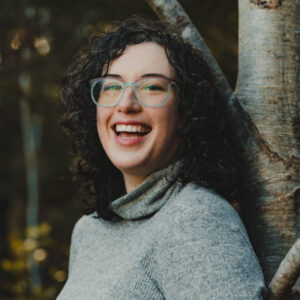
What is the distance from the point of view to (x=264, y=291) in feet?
3.60

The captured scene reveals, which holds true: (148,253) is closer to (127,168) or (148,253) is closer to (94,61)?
(127,168)

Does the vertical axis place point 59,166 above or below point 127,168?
below

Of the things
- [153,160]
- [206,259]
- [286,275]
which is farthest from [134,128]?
[286,275]

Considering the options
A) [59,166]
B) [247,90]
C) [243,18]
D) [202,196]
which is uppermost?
[243,18]

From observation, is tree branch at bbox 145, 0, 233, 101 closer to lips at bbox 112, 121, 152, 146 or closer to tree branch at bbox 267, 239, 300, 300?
lips at bbox 112, 121, 152, 146

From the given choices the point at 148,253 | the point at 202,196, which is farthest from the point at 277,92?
the point at 148,253

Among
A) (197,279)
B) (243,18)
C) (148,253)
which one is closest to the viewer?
(197,279)

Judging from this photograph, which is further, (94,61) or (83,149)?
(83,149)

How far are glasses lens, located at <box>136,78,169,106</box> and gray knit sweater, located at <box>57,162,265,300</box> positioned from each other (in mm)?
229

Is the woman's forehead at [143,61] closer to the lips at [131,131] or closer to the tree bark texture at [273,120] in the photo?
the lips at [131,131]

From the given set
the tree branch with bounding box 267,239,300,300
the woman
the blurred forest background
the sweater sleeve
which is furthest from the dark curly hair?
the blurred forest background

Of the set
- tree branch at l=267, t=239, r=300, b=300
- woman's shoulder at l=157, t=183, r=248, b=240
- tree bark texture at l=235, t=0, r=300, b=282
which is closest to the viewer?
tree branch at l=267, t=239, r=300, b=300

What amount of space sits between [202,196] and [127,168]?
0.31 meters

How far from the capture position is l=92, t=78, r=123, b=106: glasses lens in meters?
1.47
